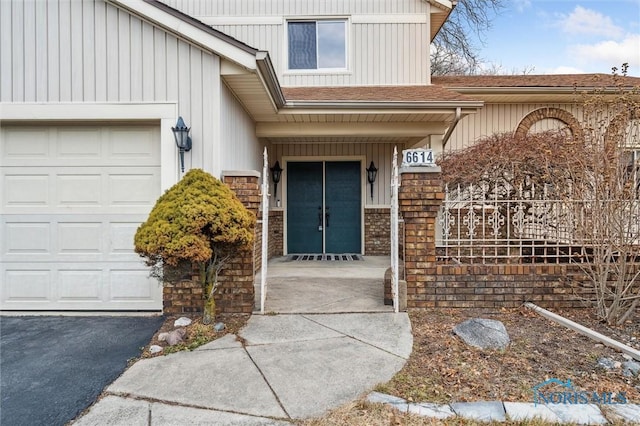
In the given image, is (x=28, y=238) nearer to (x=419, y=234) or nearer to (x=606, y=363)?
(x=419, y=234)

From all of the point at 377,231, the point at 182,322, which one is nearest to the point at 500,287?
the point at 182,322

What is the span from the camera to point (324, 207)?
8758 mm

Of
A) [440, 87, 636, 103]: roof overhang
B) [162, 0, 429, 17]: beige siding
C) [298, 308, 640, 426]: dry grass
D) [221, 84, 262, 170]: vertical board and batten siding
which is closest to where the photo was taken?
[298, 308, 640, 426]: dry grass

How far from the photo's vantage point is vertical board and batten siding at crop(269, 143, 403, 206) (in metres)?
8.55

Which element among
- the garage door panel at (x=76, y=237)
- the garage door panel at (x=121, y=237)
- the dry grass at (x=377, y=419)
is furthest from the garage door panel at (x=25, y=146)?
the dry grass at (x=377, y=419)

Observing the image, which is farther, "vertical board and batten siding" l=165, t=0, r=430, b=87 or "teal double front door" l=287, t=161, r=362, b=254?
"teal double front door" l=287, t=161, r=362, b=254

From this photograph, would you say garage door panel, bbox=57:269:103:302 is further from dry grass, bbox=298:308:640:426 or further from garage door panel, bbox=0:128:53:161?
dry grass, bbox=298:308:640:426

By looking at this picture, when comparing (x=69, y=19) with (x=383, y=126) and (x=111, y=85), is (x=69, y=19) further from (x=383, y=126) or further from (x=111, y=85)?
(x=383, y=126)

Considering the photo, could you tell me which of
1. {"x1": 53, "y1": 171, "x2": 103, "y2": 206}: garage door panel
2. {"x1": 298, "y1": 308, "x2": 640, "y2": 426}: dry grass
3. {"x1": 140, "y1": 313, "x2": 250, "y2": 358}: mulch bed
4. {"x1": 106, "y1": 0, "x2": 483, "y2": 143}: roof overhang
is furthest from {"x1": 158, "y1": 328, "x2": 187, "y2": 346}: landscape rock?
{"x1": 106, "y1": 0, "x2": 483, "y2": 143}: roof overhang

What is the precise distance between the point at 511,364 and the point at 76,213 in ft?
16.0

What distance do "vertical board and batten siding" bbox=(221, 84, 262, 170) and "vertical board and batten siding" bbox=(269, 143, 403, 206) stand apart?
6.74 feet

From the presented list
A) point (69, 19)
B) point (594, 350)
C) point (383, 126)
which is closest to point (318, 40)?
point (383, 126)

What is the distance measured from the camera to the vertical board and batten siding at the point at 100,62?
4.24m

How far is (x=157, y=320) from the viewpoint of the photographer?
163 inches
